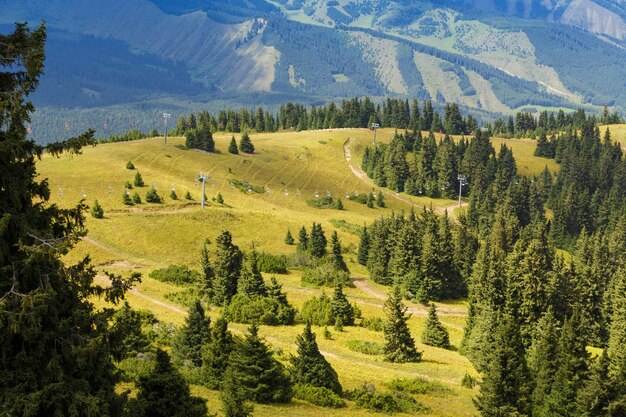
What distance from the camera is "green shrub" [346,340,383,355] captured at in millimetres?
62281

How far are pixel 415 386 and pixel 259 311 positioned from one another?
24247 millimetres

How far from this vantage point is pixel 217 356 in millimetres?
40375

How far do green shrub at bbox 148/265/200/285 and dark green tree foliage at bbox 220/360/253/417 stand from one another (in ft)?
141

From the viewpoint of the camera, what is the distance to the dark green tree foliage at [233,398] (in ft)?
91.2

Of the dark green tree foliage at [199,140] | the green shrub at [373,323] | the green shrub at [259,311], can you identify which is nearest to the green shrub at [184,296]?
the green shrub at [259,311]

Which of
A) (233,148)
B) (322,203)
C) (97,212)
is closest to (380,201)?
(322,203)

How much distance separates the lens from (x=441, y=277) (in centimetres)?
9612

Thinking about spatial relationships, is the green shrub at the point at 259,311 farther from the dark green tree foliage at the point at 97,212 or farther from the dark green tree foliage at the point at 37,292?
the dark green tree foliage at the point at 37,292

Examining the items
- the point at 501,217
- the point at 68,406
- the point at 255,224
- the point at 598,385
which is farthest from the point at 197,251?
the point at 68,406

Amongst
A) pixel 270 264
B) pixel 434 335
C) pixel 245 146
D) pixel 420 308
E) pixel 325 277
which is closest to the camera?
pixel 434 335

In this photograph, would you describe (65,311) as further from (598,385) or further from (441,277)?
(441,277)

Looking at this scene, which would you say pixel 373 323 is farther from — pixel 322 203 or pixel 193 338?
pixel 322 203

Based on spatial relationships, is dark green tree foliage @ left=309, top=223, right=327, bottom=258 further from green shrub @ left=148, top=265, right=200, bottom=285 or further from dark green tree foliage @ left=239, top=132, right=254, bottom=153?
dark green tree foliage @ left=239, top=132, right=254, bottom=153

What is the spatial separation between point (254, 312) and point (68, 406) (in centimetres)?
4977
